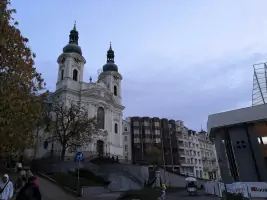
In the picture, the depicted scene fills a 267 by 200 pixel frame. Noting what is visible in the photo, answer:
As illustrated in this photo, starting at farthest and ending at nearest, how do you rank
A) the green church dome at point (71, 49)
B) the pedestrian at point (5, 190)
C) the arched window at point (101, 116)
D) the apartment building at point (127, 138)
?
1. the apartment building at point (127, 138)
2. the green church dome at point (71, 49)
3. the arched window at point (101, 116)
4. the pedestrian at point (5, 190)

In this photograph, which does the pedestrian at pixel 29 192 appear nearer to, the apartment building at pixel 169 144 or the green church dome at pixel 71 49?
the green church dome at pixel 71 49

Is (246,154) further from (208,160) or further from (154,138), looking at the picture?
(208,160)

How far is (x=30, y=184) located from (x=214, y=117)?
47.7ft

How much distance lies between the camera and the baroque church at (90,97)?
49.3 metres

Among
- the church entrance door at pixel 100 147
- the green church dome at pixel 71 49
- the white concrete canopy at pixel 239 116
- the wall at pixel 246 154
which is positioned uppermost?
the green church dome at pixel 71 49

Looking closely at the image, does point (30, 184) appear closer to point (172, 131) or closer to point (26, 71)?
point (26, 71)

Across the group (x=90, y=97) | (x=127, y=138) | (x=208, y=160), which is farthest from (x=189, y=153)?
(x=90, y=97)

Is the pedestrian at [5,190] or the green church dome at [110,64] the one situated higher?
the green church dome at [110,64]

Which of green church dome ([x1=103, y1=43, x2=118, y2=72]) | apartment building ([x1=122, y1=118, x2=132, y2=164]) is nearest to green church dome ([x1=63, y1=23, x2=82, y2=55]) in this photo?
green church dome ([x1=103, y1=43, x2=118, y2=72])

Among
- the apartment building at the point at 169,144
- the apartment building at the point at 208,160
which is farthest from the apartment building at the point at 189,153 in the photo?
the apartment building at the point at 208,160

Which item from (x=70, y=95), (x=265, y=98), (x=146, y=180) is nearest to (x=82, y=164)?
(x=146, y=180)

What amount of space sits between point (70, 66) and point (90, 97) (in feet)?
28.6

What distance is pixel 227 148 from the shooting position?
1714 cm

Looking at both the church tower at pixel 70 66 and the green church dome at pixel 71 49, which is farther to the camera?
the green church dome at pixel 71 49
